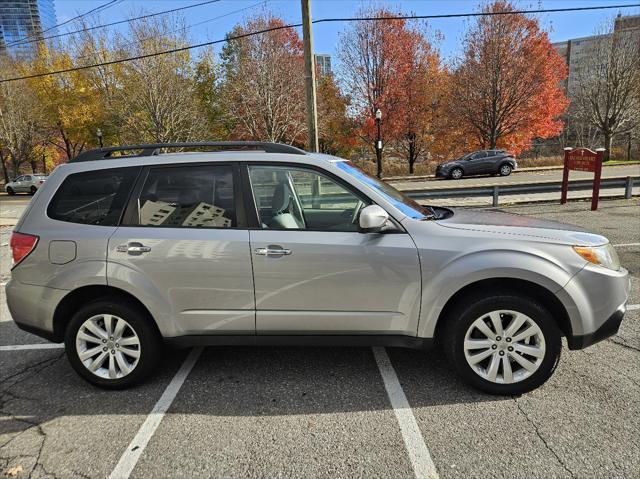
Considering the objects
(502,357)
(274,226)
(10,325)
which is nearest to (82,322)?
(274,226)

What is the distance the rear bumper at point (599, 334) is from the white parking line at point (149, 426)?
9.15 ft

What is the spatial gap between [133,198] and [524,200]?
11656 millimetres

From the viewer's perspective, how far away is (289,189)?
327 centimetres

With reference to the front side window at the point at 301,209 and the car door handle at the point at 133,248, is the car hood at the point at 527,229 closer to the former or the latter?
Answer: the front side window at the point at 301,209

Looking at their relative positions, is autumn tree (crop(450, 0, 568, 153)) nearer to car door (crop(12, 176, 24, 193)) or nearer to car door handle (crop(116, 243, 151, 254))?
car door handle (crop(116, 243, 151, 254))

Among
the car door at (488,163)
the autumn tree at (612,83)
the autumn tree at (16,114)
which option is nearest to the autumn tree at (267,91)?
the car door at (488,163)

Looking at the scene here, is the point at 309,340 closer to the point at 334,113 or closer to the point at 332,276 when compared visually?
the point at 332,276

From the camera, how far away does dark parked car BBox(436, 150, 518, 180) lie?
25.0 metres

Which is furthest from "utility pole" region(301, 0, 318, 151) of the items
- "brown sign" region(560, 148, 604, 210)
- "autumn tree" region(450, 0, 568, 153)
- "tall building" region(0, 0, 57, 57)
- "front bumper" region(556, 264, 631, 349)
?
"autumn tree" region(450, 0, 568, 153)

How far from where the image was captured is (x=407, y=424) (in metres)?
2.59

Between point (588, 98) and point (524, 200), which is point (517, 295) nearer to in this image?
point (524, 200)

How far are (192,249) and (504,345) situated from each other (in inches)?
87.6

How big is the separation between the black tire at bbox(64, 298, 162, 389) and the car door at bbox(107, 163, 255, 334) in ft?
0.70

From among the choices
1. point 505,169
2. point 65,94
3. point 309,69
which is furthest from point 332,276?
point 65,94
